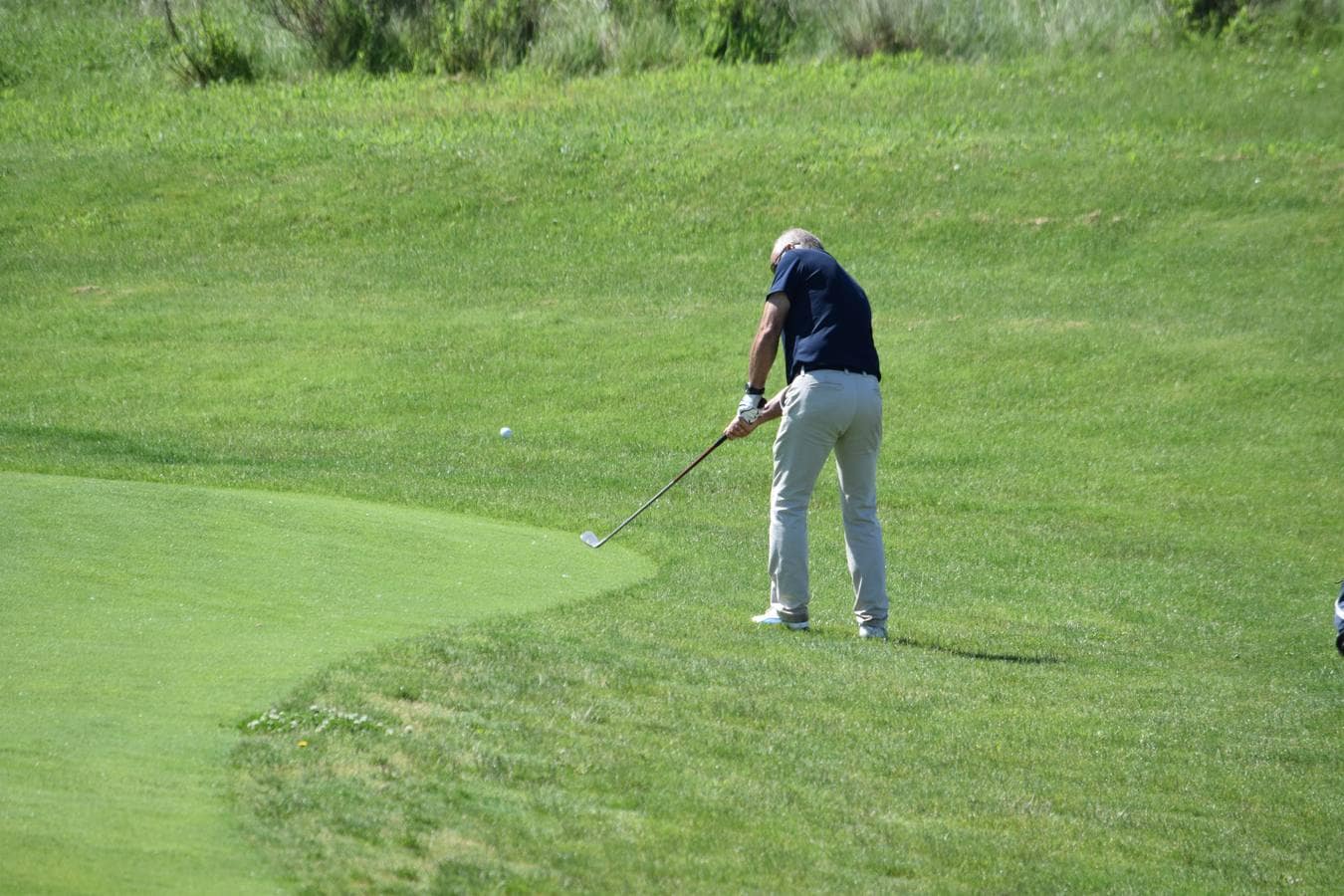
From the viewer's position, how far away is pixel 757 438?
1828 centimetres

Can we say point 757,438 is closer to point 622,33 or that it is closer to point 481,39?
point 622,33

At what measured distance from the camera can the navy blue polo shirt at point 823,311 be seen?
339 inches

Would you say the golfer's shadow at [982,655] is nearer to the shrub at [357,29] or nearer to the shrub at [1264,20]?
the shrub at [1264,20]

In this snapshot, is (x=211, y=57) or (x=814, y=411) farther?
(x=211, y=57)

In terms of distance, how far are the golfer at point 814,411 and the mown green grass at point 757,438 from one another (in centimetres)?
40

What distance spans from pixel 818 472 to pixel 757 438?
9.51 m

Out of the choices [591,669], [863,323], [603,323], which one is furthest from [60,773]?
[603,323]

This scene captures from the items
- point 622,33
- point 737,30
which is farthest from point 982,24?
point 622,33

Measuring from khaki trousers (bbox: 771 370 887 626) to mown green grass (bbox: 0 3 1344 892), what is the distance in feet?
1.16

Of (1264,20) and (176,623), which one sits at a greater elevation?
(1264,20)

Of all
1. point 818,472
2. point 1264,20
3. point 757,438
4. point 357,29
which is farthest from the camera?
point 357,29

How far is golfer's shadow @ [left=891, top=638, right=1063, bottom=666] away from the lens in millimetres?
8891

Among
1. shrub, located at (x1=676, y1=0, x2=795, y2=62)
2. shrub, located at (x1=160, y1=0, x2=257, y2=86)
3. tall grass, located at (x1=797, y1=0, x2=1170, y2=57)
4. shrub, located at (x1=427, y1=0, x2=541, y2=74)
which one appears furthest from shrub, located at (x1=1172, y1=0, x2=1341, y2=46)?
shrub, located at (x1=160, y1=0, x2=257, y2=86)

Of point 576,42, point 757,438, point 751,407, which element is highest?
point 576,42
